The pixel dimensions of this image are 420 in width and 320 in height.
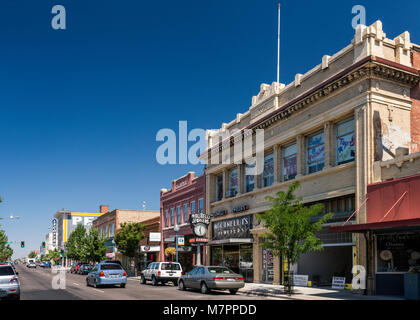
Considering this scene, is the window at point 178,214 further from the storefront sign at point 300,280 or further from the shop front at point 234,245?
the storefront sign at point 300,280

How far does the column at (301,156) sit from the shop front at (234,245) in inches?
258

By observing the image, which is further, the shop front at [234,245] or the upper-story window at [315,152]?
the shop front at [234,245]

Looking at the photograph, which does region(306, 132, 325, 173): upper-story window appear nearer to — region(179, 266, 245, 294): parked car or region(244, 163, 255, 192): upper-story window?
region(244, 163, 255, 192): upper-story window

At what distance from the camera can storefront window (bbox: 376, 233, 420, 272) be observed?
2033cm

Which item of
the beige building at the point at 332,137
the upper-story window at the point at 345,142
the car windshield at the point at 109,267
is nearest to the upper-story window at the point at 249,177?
the beige building at the point at 332,137

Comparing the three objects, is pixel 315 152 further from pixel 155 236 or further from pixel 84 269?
pixel 84 269

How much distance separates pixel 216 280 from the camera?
908 inches

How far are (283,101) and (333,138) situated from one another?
599cm

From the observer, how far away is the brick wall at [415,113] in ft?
79.5

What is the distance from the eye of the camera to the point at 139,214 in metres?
71.1

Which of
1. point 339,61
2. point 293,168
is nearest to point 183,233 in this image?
point 293,168

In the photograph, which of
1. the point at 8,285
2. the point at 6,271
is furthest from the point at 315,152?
the point at 8,285

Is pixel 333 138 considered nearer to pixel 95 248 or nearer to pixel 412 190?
pixel 412 190

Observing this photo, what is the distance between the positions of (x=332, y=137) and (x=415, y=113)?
4.35m
